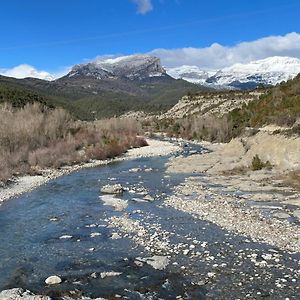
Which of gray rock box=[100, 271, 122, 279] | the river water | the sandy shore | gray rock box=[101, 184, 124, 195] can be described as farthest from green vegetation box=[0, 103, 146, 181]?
gray rock box=[100, 271, 122, 279]

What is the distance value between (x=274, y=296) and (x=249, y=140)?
34.3 m

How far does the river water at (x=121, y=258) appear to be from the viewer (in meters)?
14.7

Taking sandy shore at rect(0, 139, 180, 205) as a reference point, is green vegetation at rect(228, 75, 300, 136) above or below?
above

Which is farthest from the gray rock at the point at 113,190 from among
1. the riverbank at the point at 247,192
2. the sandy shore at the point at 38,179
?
the sandy shore at the point at 38,179

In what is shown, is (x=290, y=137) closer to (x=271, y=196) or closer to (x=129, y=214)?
(x=271, y=196)

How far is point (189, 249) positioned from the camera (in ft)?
61.4

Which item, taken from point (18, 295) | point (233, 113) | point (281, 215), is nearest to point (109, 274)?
point (18, 295)

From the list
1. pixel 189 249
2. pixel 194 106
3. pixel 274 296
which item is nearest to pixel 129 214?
pixel 189 249

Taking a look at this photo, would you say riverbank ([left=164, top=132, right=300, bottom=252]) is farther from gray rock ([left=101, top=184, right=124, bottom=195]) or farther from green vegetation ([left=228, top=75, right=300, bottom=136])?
gray rock ([left=101, top=184, right=124, bottom=195])

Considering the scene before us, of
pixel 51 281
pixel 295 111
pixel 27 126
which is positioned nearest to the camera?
pixel 51 281

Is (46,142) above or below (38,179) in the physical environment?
above

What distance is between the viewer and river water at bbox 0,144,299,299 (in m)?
14.7

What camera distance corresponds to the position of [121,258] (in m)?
17.9

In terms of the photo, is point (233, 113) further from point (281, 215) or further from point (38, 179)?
point (281, 215)
